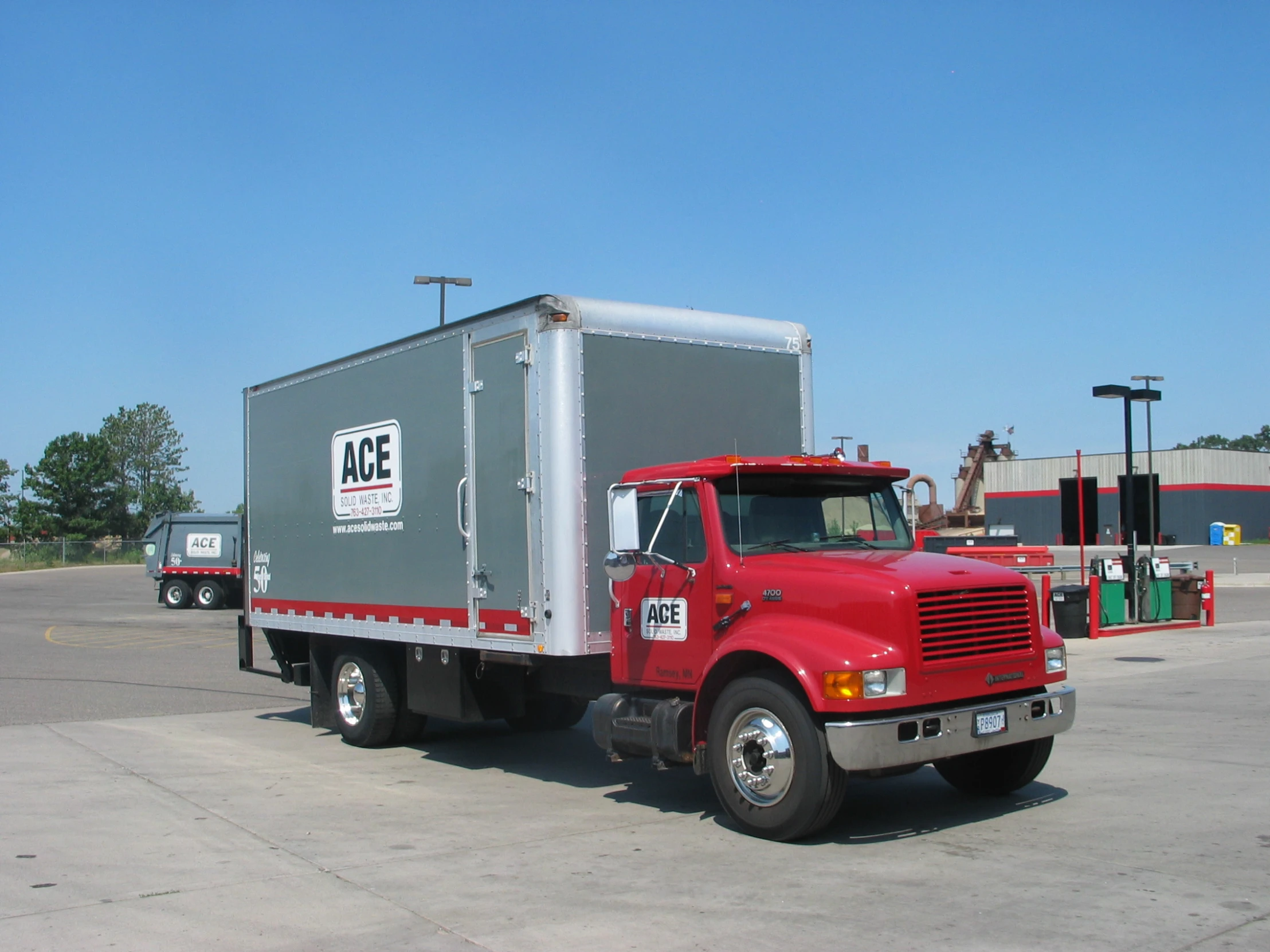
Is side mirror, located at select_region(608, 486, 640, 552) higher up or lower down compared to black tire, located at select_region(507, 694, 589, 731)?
higher up

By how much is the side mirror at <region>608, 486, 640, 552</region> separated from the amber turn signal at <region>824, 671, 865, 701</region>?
155cm

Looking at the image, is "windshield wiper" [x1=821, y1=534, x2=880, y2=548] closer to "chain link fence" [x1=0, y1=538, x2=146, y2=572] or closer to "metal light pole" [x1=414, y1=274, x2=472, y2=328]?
"metal light pole" [x1=414, y1=274, x2=472, y2=328]

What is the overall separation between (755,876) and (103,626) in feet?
81.6

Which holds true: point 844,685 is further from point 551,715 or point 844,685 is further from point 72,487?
point 72,487

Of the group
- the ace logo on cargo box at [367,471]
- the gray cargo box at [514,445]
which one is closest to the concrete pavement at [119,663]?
the gray cargo box at [514,445]

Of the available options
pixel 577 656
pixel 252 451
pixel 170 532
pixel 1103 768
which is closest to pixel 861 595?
pixel 577 656

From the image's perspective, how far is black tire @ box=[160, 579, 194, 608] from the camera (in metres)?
34.9

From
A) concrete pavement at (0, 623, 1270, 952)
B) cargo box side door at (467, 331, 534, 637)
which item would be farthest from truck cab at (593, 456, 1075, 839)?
cargo box side door at (467, 331, 534, 637)

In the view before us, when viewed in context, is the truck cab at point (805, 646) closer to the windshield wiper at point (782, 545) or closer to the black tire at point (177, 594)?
the windshield wiper at point (782, 545)

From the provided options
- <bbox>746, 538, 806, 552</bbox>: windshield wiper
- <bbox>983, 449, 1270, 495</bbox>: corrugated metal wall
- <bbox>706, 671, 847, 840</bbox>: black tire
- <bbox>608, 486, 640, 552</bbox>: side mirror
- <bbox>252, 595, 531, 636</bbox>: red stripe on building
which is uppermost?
<bbox>983, 449, 1270, 495</bbox>: corrugated metal wall

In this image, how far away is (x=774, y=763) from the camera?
688 cm

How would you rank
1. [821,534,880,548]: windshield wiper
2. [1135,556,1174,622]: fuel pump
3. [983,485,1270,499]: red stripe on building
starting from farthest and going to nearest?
[983,485,1270,499]: red stripe on building
[1135,556,1174,622]: fuel pump
[821,534,880,548]: windshield wiper

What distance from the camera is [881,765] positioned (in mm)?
6473

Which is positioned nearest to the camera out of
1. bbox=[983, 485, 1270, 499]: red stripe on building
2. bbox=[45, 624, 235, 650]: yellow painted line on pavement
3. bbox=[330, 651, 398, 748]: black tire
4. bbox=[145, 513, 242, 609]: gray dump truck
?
bbox=[330, 651, 398, 748]: black tire
